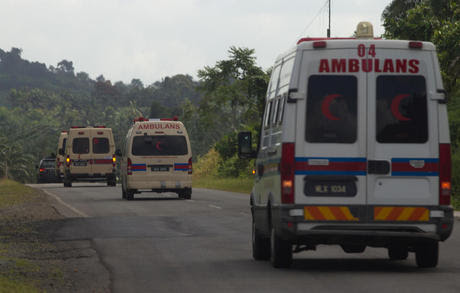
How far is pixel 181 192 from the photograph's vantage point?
107 feet

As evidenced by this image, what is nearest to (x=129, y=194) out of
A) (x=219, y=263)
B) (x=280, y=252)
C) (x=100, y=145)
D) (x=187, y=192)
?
(x=187, y=192)

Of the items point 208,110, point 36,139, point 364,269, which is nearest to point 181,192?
point 364,269

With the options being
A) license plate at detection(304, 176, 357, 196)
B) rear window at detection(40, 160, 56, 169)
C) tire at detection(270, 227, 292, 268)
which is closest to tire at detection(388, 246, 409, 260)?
tire at detection(270, 227, 292, 268)

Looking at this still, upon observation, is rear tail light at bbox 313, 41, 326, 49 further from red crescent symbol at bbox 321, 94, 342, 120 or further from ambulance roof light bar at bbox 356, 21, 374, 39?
ambulance roof light bar at bbox 356, 21, 374, 39

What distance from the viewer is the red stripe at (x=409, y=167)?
39.2ft

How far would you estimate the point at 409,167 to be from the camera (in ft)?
39.3

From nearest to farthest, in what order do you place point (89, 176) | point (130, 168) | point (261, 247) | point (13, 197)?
point (261, 247) → point (130, 168) → point (13, 197) → point (89, 176)

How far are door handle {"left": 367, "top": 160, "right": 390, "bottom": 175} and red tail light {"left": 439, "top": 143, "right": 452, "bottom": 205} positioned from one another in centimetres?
63

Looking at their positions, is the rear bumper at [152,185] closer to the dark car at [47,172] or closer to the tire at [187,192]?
the tire at [187,192]

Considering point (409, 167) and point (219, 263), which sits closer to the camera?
point (409, 167)

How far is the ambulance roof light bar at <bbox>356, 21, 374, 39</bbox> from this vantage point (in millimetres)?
12961

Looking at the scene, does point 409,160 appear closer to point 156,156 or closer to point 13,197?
point 156,156

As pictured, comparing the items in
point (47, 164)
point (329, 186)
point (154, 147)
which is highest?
point (154, 147)

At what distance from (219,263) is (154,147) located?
1766 cm
